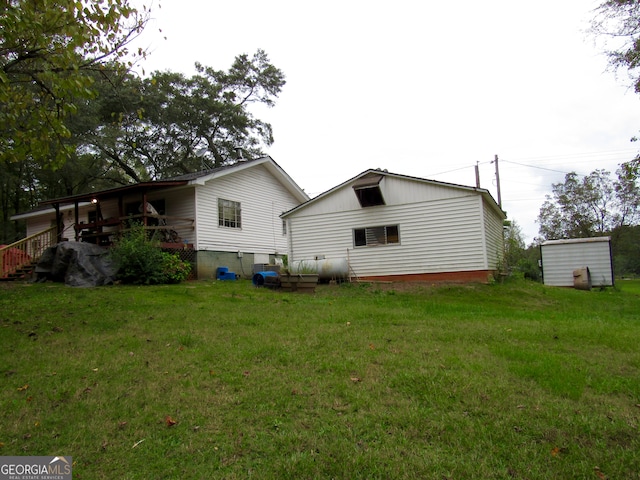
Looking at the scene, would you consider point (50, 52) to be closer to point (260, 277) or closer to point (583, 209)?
point (260, 277)

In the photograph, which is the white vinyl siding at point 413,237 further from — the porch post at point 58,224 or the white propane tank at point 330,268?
the porch post at point 58,224

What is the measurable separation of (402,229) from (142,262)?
28.0 ft

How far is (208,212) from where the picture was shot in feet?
51.4

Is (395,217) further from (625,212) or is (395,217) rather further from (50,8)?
(625,212)

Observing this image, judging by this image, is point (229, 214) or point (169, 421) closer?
point (169, 421)

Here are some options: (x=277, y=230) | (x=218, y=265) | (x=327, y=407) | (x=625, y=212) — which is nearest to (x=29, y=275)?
(x=218, y=265)

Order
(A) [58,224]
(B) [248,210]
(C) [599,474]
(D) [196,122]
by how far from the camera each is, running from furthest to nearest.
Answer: (D) [196,122] < (B) [248,210] < (A) [58,224] < (C) [599,474]

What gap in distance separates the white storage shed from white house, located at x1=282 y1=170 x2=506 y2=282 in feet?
13.8

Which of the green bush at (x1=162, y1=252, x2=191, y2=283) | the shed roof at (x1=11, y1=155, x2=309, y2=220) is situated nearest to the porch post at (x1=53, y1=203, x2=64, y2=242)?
the shed roof at (x1=11, y1=155, x2=309, y2=220)

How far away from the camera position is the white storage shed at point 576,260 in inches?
652

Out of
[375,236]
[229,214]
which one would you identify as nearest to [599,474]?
[375,236]

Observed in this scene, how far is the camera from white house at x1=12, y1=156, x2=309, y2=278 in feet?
48.6

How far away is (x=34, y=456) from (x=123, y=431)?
21.7 inches

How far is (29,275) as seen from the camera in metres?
14.2
